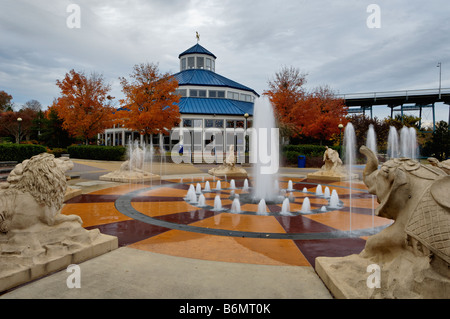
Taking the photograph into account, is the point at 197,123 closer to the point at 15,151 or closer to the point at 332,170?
the point at 15,151

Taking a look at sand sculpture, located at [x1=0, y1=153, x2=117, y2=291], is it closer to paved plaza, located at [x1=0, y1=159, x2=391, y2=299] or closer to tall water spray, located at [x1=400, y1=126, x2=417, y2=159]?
paved plaza, located at [x1=0, y1=159, x2=391, y2=299]

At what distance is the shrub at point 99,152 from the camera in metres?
26.6

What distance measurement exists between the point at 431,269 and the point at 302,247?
2.62 metres

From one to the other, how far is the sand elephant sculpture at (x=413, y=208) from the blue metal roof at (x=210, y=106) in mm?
38076

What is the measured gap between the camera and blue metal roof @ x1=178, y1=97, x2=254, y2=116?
41.0 m

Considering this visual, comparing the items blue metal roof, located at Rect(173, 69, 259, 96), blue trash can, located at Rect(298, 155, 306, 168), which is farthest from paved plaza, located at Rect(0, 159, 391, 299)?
blue metal roof, located at Rect(173, 69, 259, 96)

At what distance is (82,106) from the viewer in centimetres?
3069

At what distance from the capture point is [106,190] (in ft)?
36.8

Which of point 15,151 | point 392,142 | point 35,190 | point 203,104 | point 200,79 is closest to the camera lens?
point 35,190

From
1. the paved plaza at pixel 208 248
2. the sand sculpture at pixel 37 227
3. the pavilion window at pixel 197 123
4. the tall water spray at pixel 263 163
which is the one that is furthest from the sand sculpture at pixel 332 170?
the pavilion window at pixel 197 123

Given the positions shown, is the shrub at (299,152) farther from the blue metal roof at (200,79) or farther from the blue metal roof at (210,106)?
the blue metal roof at (200,79)

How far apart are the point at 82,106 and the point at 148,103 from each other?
344 inches

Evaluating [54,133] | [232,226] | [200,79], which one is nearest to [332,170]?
[232,226]

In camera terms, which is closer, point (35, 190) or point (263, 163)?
point (35, 190)
